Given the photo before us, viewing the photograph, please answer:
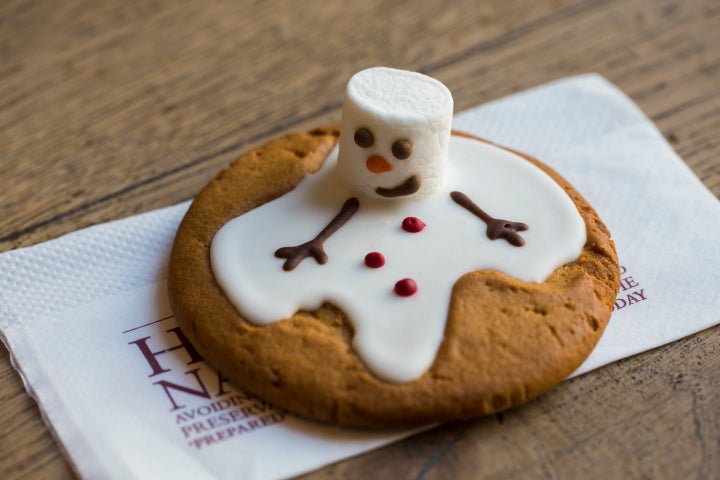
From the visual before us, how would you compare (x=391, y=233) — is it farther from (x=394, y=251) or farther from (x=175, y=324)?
(x=175, y=324)

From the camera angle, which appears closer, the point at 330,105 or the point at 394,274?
the point at 394,274

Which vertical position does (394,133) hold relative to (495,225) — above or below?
above

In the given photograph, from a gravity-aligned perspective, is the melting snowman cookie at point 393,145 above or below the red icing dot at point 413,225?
above

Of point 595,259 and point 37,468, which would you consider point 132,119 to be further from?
point 595,259

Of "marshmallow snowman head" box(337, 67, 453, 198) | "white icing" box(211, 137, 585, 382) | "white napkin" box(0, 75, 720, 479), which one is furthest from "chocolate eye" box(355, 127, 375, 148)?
"white napkin" box(0, 75, 720, 479)

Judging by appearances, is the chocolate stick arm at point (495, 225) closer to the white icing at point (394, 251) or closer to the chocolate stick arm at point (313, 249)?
the white icing at point (394, 251)

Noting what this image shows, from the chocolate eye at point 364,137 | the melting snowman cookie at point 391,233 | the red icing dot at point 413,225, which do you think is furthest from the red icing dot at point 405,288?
the chocolate eye at point 364,137

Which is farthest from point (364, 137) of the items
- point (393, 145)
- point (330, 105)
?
point (330, 105)
